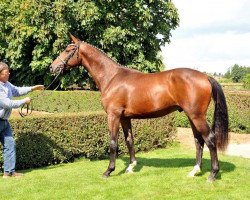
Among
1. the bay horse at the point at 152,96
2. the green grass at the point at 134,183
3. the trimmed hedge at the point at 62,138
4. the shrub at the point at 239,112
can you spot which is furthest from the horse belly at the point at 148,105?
the shrub at the point at 239,112

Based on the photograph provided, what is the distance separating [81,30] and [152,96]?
21744 millimetres

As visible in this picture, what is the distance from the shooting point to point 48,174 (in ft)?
26.7

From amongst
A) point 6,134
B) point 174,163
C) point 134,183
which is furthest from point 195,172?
point 6,134

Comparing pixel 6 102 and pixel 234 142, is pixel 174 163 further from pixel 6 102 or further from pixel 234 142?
pixel 234 142

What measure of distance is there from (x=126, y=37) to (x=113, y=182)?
70.8 feet

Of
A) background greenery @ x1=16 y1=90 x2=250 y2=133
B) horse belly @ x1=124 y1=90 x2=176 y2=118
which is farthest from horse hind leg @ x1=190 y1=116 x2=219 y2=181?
background greenery @ x1=16 y1=90 x2=250 y2=133

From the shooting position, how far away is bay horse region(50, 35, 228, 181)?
6.93 meters

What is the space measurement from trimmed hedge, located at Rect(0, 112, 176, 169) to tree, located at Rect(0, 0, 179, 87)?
1660cm

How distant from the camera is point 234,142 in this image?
45.0 feet

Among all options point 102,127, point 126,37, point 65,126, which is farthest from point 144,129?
point 126,37

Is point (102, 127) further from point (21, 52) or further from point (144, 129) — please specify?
point (21, 52)

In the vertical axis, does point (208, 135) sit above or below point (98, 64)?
below

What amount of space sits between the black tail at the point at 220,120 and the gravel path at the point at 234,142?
13.0 ft

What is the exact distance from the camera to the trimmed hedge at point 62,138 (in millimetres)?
8859
